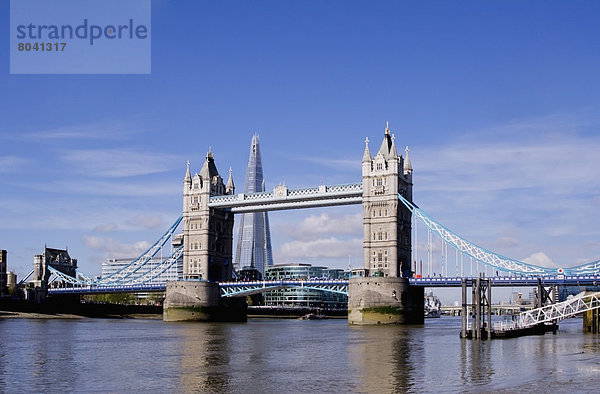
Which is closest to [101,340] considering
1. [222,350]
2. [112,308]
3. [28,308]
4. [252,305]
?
[222,350]

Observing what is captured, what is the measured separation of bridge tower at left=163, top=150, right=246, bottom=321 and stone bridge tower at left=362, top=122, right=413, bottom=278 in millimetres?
25675

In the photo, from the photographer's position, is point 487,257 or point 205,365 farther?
point 487,257

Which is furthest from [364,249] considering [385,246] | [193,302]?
[193,302]

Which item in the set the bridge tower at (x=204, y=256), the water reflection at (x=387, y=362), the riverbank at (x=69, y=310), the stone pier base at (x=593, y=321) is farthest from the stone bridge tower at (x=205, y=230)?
the water reflection at (x=387, y=362)

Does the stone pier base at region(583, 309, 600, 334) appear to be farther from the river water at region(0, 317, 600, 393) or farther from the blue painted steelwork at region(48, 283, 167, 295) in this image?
the blue painted steelwork at region(48, 283, 167, 295)

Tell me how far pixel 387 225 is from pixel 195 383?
251 ft

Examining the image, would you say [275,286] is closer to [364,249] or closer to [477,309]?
[364,249]

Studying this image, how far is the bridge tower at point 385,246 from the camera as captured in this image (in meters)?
103

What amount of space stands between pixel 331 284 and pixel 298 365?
67.2m

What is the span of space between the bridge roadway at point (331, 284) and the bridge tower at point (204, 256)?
3.56 m

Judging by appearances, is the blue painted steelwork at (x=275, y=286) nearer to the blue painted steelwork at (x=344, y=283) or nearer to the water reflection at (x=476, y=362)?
the blue painted steelwork at (x=344, y=283)

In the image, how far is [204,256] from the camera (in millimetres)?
127562

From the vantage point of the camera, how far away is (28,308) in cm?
13662

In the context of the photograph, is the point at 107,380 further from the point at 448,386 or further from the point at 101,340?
the point at 101,340
